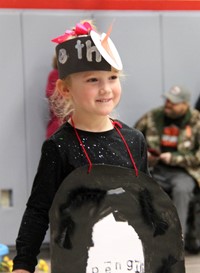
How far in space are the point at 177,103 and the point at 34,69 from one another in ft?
4.16

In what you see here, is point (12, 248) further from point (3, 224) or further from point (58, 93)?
point (58, 93)

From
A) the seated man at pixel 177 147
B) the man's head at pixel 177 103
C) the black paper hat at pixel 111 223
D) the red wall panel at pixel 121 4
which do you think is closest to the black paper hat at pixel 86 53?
the black paper hat at pixel 111 223

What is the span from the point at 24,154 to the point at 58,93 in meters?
3.69

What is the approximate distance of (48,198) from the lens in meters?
2.38

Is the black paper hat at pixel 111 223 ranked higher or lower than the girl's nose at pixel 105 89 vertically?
lower

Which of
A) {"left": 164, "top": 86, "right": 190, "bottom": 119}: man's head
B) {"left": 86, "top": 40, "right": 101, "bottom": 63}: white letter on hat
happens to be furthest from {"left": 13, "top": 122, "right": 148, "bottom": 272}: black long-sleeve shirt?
{"left": 164, "top": 86, "right": 190, "bottom": 119}: man's head

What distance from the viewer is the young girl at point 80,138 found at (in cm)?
235

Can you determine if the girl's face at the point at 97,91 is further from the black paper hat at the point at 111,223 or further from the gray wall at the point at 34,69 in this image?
the gray wall at the point at 34,69

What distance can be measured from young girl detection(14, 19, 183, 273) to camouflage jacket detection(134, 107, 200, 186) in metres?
3.41

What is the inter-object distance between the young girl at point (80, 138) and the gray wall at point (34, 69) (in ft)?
12.0

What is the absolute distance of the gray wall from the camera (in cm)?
609

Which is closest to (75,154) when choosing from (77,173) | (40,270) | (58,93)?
(77,173)

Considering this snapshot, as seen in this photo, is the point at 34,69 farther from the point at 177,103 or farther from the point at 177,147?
the point at 177,147

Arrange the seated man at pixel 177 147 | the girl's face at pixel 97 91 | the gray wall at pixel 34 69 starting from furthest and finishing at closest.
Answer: the gray wall at pixel 34 69 < the seated man at pixel 177 147 < the girl's face at pixel 97 91
